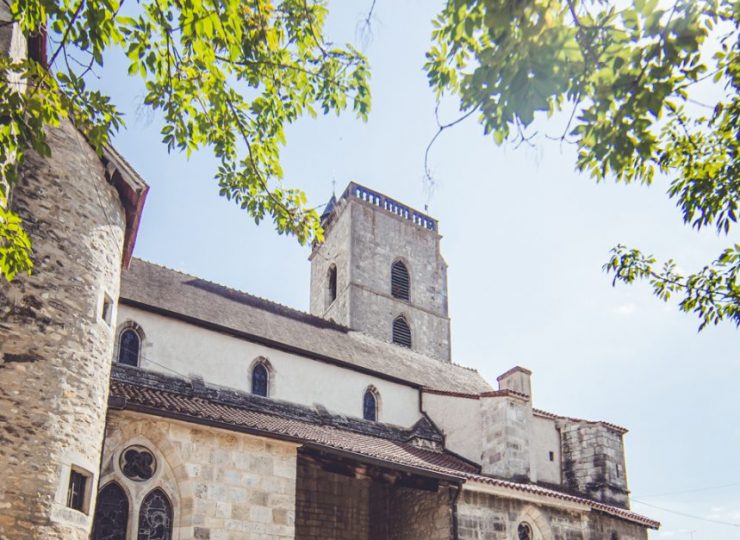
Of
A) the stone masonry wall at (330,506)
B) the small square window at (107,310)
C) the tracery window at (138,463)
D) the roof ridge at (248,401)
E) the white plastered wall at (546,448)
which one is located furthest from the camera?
→ the white plastered wall at (546,448)

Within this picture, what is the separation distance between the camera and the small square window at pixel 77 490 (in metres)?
8.46

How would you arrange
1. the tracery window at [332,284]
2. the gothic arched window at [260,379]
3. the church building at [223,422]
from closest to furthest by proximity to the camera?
the church building at [223,422] < the gothic arched window at [260,379] < the tracery window at [332,284]

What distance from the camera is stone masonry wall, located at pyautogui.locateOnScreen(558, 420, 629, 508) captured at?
17906 millimetres

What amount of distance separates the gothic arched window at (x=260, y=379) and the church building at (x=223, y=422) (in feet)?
0.10

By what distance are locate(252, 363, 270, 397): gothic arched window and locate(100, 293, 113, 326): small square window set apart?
16.8 ft

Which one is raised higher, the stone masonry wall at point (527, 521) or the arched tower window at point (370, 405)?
the arched tower window at point (370, 405)

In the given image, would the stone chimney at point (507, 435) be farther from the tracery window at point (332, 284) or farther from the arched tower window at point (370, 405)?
the tracery window at point (332, 284)

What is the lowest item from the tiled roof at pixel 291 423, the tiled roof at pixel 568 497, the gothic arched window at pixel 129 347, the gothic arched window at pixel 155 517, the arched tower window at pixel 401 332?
the gothic arched window at pixel 155 517

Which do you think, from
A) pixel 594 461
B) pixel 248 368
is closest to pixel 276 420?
pixel 248 368

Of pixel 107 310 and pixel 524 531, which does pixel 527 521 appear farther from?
pixel 107 310

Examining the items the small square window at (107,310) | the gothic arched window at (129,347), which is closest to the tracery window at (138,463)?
the small square window at (107,310)

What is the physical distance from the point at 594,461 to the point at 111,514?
500 inches

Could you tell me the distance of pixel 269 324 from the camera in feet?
53.8

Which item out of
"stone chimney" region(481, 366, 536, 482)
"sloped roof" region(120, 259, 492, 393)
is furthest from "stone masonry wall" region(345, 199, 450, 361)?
A: "stone chimney" region(481, 366, 536, 482)
